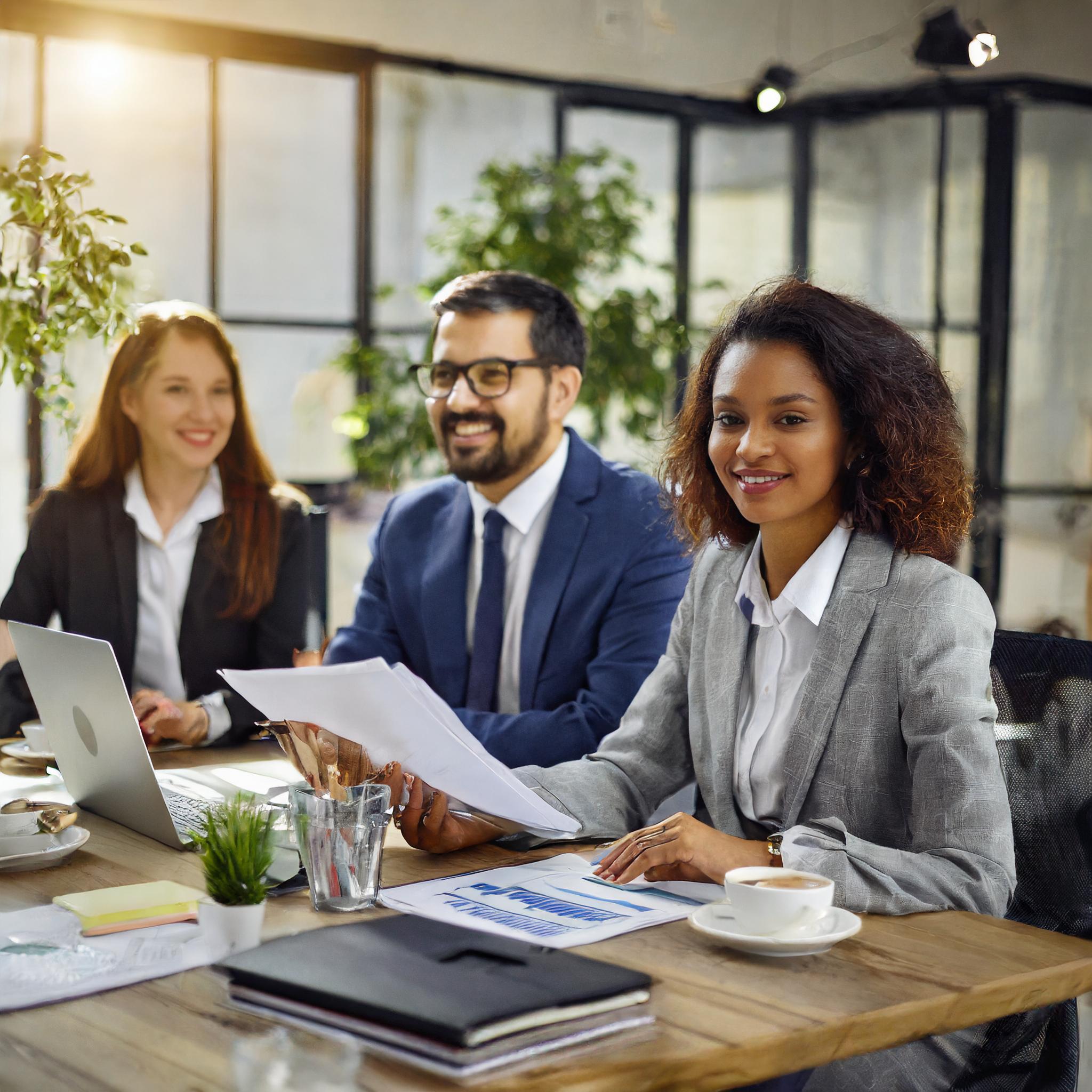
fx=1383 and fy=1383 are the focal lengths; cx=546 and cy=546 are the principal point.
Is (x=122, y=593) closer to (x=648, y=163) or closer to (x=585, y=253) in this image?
(x=585, y=253)

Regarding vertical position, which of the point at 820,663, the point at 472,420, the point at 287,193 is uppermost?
the point at 287,193

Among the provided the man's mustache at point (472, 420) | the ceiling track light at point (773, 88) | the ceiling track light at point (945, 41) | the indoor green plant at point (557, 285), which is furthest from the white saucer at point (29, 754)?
the ceiling track light at point (945, 41)

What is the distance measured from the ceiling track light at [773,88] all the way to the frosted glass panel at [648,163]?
454mm

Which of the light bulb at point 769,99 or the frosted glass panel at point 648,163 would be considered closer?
the light bulb at point 769,99

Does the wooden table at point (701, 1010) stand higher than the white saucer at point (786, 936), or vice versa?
the white saucer at point (786, 936)

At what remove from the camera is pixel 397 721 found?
143 cm

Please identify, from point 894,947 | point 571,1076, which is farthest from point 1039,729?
point 571,1076

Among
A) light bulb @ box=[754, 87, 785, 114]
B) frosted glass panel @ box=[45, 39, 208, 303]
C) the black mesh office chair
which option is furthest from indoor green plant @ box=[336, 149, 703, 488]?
the black mesh office chair

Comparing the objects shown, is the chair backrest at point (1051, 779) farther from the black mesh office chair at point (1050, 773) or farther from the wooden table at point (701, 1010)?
the wooden table at point (701, 1010)

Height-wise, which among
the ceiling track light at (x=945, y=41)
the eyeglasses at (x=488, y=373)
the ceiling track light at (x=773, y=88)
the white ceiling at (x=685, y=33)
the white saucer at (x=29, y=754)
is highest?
the white ceiling at (x=685, y=33)

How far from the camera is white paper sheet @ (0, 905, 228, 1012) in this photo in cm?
112

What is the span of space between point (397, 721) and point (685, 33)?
14.6 ft

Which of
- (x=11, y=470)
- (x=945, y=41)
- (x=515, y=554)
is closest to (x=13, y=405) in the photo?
(x=11, y=470)

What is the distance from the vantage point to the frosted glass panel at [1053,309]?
5.38 metres
